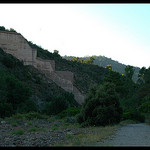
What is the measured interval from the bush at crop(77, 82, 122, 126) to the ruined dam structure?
25.3m

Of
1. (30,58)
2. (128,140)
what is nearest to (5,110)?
(30,58)

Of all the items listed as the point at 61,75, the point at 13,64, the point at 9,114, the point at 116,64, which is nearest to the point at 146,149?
the point at 9,114

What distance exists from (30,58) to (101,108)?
2784 centimetres

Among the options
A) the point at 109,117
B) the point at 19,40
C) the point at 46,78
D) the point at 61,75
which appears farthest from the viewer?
the point at 61,75

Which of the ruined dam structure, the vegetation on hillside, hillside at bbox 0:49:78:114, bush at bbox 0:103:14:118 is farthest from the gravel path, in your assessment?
the ruined dam structure

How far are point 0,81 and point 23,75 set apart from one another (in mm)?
10779

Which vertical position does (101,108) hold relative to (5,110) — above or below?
above

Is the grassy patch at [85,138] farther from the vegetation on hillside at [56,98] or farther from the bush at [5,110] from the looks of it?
the bush at [5,110]

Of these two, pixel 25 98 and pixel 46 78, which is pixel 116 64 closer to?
pixel 46 78

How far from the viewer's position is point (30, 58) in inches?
1789

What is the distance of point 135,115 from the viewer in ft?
103

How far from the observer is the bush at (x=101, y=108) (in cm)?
2061

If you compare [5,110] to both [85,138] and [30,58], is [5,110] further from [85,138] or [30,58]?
[85,138]

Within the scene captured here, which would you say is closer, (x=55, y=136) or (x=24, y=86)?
(x=55, y=136)
